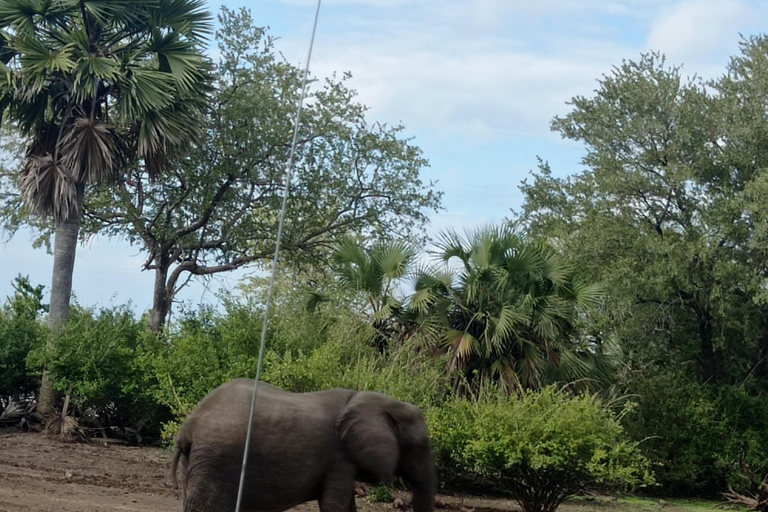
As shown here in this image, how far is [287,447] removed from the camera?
25.2 ft

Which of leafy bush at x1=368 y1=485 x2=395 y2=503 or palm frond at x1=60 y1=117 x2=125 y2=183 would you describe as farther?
palm frond at x1=60 y1=117 x2=125 y2=183

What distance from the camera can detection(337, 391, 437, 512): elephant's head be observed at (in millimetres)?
7918

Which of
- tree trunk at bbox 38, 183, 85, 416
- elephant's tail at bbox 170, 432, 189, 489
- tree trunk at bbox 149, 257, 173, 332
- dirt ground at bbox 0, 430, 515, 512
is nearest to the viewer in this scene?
elephant's tail at bbox 170, 432, 189, 489

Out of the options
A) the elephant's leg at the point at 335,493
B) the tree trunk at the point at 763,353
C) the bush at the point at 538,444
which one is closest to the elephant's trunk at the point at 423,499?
the elephant's leg at the point at 335,493

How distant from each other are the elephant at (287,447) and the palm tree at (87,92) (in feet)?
39.0

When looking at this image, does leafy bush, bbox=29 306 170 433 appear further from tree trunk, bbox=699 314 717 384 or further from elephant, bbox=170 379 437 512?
tree trunk, bbox=699 314 717 384

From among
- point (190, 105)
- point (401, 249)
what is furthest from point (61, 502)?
point (190, 105)

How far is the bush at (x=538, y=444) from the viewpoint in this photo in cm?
1189

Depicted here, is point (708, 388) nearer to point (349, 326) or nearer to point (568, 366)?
point (568, 366)

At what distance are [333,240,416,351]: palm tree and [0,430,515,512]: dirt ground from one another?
9.78 feet

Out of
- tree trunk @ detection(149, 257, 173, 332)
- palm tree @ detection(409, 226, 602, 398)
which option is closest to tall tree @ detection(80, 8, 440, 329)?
tree trunk @ detection(149, 257, 173, 332)

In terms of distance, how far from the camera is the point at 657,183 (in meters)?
20.2

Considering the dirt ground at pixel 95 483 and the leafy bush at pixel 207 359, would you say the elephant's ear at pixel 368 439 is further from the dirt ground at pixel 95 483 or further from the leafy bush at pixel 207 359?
the leafy bush at pixel 207 359

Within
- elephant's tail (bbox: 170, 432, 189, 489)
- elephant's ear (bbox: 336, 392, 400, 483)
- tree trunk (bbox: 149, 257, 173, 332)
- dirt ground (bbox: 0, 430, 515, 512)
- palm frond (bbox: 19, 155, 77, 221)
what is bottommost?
dirt ground (bbox: 0, 430, 515, 512)
